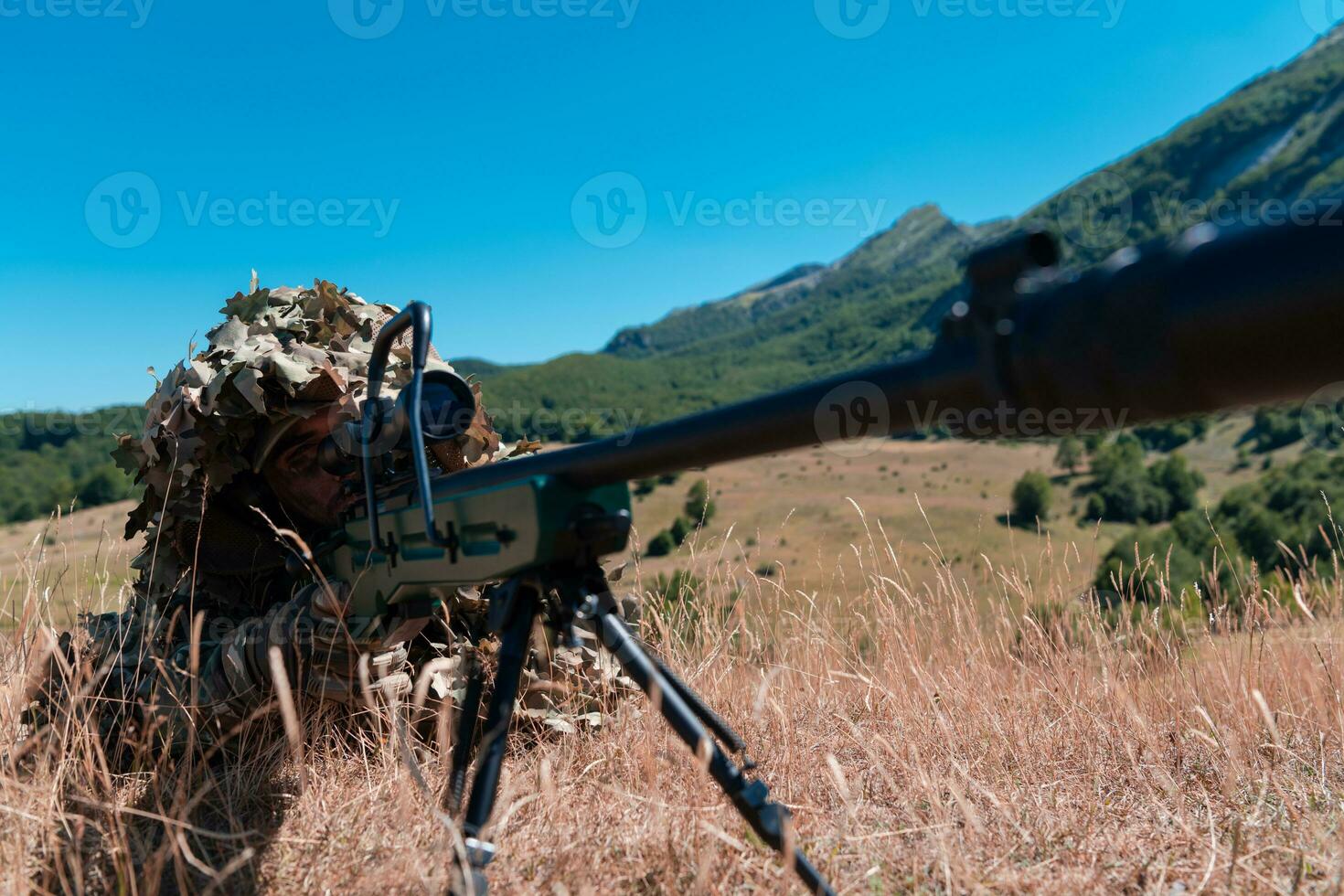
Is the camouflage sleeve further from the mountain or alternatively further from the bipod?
the mountain

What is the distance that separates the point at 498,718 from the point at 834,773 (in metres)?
0.85

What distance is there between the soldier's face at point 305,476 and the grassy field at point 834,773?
0.89 m

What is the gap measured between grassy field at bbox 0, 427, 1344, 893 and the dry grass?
0.6 inches

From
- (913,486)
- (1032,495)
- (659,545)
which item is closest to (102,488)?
(659,545)

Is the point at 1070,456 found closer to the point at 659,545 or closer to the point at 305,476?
the point at 659,545

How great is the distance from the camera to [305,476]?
12.8ft

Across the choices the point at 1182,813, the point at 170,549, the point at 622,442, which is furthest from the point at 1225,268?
the point at 170,549

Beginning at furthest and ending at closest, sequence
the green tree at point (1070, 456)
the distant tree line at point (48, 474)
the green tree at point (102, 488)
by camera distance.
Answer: the green tree at point (1070, 456) < the green tree at point (102, 488) < the distant tree line at point (48, 474)

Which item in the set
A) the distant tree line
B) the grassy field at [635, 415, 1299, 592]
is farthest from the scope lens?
the distant tree line

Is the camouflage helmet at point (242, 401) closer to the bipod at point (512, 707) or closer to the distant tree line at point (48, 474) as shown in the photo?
Answer: the bipod at point (512, 707)

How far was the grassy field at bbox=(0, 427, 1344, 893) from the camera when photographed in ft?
8.07

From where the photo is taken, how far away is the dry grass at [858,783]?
8.05 feet

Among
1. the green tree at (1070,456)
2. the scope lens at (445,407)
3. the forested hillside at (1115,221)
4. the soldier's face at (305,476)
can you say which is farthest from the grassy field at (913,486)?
the scope lens at (445,407)

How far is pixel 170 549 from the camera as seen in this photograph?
12.8 feet
